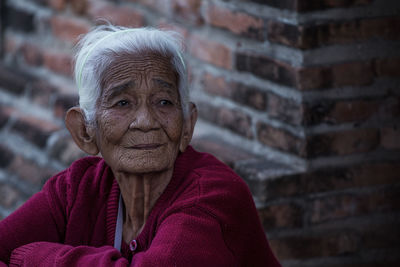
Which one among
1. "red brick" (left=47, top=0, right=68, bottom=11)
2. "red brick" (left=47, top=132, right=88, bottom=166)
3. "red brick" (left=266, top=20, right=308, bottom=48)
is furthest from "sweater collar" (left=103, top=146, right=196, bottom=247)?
"red brick" (left=47, top=0, right=68, bottom=11)

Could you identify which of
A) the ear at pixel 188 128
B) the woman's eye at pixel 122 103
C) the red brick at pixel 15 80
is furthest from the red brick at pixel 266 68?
the red brick at pixel 15 80

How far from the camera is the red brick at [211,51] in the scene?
117 inches

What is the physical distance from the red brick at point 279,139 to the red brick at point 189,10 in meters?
0.57

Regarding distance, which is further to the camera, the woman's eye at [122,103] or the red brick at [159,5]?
the red brick at [159,5]

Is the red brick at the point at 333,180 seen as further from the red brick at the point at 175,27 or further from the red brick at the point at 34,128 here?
the red brick at the point at 34,128

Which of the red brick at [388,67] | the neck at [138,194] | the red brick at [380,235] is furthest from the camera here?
the red brick at [380,235]

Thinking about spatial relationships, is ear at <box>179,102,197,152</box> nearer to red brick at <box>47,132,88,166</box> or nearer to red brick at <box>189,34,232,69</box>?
red brick at <box>189,34,232,69</box>

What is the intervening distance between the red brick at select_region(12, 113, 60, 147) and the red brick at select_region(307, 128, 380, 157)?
1.45 m

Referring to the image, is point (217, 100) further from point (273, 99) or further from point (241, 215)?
point (241, 215)

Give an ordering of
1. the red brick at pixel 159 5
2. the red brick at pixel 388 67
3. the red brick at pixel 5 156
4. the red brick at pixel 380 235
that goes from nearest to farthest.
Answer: the red brick at pixel 388 67
the red brick at pixel 380 235
the red brick at pixel 159 5
the red brick at pixel 5 156

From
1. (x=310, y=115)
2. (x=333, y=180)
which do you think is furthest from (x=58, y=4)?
(x=333, y=180)

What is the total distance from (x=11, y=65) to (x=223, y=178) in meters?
2.47

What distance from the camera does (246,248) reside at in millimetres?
2129

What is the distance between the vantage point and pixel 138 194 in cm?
222
